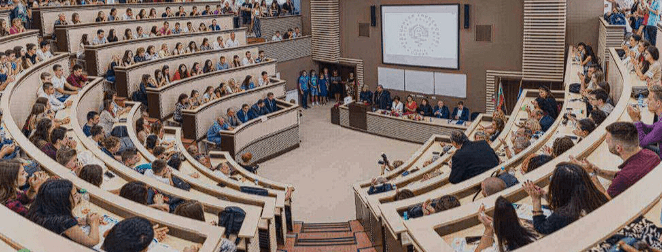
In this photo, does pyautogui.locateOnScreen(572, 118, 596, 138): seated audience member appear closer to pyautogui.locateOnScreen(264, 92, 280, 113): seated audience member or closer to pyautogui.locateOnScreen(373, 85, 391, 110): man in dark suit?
pyautogui.locateOnScreen(264, 92, 280, 113): seated audience member

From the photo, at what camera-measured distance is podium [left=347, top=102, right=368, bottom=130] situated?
1652 cm

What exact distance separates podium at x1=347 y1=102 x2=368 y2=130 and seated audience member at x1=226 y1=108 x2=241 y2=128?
4.01 m

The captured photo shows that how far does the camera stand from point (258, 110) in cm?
1453

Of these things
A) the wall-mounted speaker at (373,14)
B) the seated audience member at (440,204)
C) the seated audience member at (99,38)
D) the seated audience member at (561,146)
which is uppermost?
the wall-mounted speaker at (373,14)

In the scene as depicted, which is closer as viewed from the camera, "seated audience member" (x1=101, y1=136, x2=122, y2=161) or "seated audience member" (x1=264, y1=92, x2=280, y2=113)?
"seated audience member" (x1=101, y1=136, x2=122, y2=161)

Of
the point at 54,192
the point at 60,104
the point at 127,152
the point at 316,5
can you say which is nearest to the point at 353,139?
the point at 316,5

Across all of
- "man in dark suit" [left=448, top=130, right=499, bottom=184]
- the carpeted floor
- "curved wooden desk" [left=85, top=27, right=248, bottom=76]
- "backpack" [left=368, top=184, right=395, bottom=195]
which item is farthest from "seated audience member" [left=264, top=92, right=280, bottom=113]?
"man in dark suit" [left=448, top=130, right=499, bottom=184]

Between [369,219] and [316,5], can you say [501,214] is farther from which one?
[316,5]

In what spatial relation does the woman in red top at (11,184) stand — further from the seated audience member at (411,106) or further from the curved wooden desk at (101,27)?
the seated audience member at (411,106)

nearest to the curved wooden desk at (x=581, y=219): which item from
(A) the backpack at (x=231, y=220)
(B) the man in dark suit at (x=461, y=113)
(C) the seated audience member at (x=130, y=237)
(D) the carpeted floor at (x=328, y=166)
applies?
(C) the seated audience member at (x=130, y=237)

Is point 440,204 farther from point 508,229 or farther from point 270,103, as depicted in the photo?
point 270,103

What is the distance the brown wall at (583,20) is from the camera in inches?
567

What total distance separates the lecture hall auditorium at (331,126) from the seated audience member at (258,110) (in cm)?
7

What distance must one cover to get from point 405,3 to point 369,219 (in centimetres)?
1099
